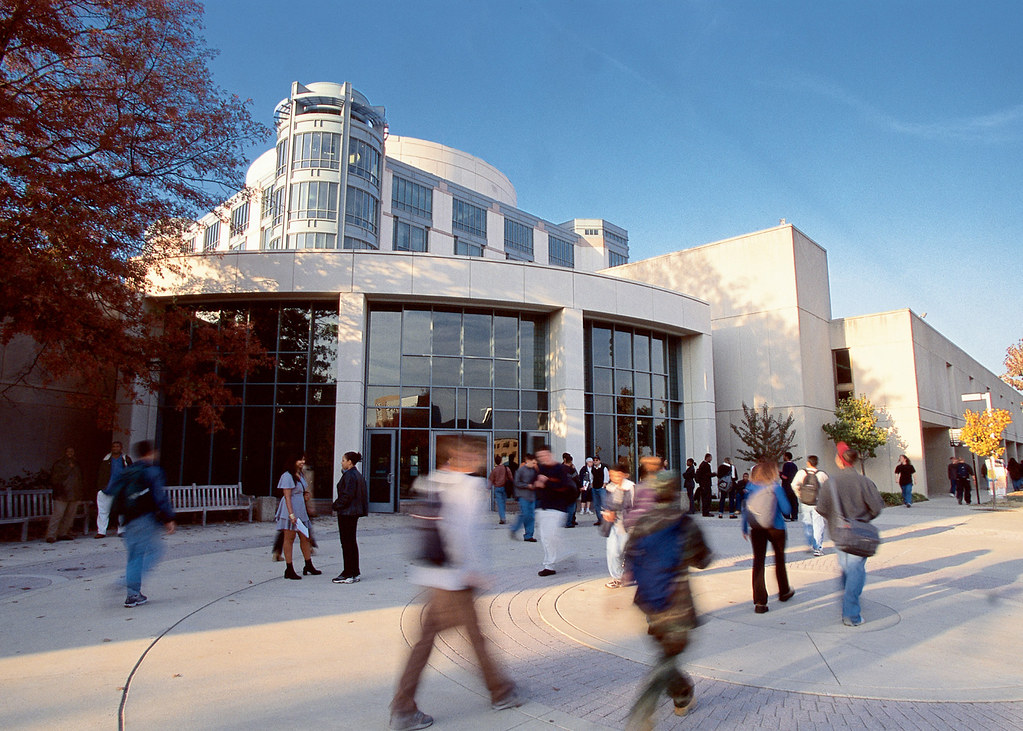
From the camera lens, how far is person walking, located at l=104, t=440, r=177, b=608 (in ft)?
22.4

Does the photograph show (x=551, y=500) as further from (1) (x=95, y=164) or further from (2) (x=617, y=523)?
(1) (x=95, y=164)

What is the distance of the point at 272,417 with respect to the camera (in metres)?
18.6

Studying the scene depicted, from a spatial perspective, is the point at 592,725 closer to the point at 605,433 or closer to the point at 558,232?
the point at 605,433

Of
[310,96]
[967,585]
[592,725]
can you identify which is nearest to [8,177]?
[592,725]

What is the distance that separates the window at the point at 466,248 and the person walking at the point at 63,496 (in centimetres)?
4164

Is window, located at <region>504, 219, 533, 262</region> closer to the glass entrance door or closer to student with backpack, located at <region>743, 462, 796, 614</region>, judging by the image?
the glass entrance door

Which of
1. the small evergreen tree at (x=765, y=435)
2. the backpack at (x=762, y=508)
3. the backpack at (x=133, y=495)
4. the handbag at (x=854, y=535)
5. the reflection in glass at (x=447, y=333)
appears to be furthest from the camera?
the small evergreen tree at (x=765, y=435)

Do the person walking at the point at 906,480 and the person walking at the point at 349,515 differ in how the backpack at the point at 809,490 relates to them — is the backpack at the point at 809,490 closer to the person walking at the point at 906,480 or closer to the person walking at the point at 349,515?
the person walking at the point at 349,515

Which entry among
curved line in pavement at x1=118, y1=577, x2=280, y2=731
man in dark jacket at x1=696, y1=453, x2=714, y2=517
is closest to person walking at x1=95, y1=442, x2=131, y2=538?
curved line in pavement at x1=118, y1=577, x2=280, y2=731

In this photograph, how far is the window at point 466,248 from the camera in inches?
2073

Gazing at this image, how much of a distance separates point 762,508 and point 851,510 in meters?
0.95

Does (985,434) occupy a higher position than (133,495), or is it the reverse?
(985,434)

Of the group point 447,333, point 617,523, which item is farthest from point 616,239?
point 617,523

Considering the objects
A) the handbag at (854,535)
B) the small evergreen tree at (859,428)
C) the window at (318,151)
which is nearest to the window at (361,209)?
the window at (318,151)
